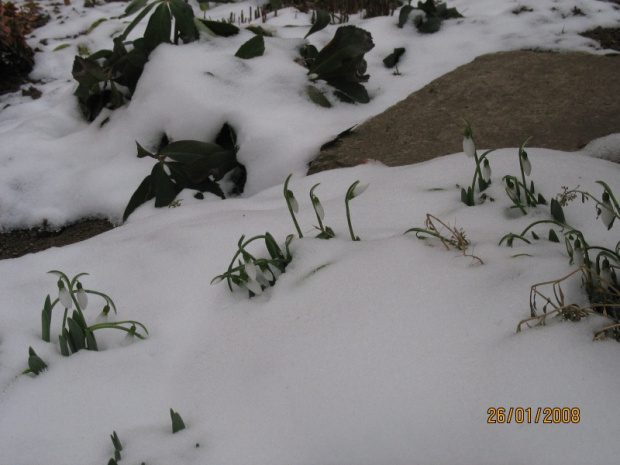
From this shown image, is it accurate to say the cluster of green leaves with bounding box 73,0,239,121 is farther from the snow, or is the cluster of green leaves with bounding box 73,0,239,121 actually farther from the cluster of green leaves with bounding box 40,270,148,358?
the cluster of green leaves with bounding box 40,270,148,358

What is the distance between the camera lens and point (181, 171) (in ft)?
8.27

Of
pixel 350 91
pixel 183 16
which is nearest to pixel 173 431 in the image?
pixel 350 91

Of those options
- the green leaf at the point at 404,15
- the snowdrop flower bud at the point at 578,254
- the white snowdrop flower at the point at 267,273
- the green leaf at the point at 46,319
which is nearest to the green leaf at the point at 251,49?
the green leaf at the point at 404,15

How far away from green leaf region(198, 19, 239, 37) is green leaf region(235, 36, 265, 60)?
0.22 meters

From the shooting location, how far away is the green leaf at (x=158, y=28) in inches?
114

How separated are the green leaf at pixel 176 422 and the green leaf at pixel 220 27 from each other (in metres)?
2.43

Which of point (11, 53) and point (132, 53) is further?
point (11, 53)

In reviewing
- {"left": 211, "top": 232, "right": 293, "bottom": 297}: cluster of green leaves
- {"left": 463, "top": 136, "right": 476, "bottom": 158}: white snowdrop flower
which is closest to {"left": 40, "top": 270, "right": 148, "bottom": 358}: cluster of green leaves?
{"left": 211, "top": 232, "right": 293, "bottom": 297}: cluster of green leaves

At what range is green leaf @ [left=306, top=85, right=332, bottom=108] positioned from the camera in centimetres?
285

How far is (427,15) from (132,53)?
1823 millimetres

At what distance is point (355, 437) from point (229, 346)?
0.42m

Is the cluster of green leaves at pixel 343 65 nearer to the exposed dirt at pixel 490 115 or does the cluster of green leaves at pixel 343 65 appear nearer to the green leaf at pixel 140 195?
the exposed dirt at pixel 490 115

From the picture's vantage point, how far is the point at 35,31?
5.71 metres

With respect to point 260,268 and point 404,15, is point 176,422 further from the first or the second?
point 404,15
